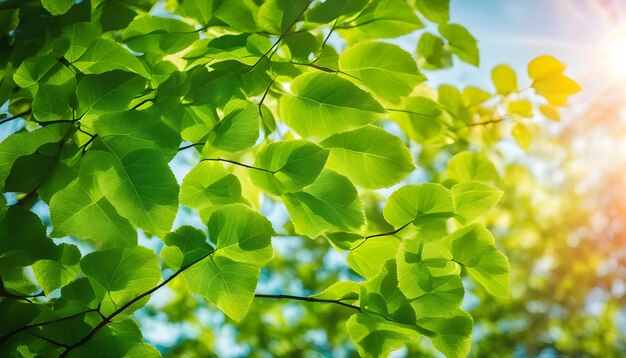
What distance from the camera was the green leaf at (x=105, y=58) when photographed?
0.56 metres

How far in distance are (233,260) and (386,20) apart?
39 cm

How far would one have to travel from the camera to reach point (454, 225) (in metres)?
0.73

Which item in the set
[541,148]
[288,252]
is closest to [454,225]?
[288,252]

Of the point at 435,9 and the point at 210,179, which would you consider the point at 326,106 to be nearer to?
the point at 210,179

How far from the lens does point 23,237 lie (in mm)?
531

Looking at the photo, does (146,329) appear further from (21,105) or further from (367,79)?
(367,79)

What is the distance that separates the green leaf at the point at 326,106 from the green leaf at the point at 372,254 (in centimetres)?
16

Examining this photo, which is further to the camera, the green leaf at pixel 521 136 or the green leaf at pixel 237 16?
the green leaf at pixel 521 136

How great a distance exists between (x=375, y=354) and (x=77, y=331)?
0.35 m

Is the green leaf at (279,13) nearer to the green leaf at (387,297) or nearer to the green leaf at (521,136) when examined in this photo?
the green leaf at (387,297)

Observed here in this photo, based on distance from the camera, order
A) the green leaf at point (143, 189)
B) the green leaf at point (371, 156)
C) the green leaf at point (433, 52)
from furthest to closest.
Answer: the green leaf at point (433, 52) → the green leaf at point (371, 156) → the green leaf at point (143, 189)

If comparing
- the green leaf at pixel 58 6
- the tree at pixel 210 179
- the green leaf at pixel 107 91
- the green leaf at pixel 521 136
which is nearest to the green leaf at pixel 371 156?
the tree at pixel 210 179

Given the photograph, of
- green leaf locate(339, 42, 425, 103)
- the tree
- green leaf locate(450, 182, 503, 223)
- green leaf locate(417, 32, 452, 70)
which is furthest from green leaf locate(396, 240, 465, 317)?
green leaf locate(417, 32, 452, 70)

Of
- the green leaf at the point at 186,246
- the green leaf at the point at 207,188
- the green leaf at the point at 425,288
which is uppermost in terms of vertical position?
the green leaf at the point at 207,188
